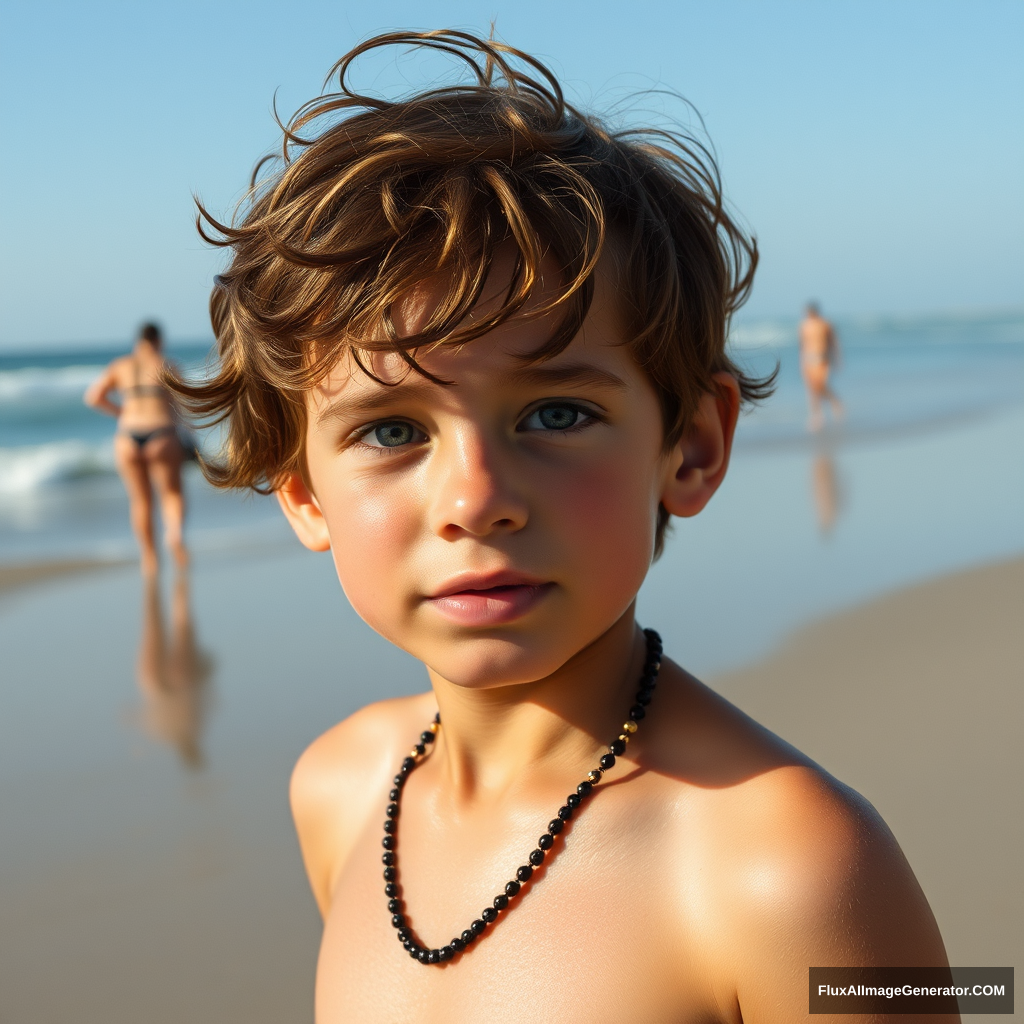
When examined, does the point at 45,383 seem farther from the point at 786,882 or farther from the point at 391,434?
the point at 786,882

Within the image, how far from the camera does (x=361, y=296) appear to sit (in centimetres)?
154

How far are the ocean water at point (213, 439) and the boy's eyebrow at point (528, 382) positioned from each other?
65cm

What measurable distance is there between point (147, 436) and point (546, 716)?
24.9ft

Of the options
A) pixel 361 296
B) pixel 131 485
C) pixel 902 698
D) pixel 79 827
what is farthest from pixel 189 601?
pixel 361 296

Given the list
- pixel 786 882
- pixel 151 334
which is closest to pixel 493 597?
pixel 786 882

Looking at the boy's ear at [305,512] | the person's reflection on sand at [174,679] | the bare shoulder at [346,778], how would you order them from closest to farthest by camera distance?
the boy's ear at [305,512] < the bare shoulder at [346,778] < the person's reflection on sand at [174,679]

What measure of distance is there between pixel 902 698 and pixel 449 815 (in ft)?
9.52

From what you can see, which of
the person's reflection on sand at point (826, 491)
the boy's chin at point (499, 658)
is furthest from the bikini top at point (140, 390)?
the boy's chin at point (499, 658)

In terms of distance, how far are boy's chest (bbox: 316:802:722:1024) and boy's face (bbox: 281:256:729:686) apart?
13.0 inches

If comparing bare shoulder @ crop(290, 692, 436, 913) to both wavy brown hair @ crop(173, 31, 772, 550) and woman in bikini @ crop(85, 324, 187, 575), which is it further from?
woman in bikini @ crop(85, 324, 187, 575)

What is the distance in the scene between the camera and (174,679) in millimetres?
5359

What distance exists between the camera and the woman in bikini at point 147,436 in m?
8.35

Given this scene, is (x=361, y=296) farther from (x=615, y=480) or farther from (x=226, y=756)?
(x=226, y=756)

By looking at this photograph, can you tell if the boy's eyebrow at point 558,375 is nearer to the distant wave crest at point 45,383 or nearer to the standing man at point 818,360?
the standing man at point 818,360
